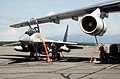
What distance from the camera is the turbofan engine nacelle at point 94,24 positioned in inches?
565

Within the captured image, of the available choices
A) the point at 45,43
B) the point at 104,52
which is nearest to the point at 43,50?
the point at 45,43

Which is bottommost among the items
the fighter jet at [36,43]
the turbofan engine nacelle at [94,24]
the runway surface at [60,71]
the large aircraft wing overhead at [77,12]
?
the runway surface at [60,71]

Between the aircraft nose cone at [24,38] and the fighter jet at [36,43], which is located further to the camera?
the fighter jet at [36,43]

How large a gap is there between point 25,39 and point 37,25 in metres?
Result: 2.63

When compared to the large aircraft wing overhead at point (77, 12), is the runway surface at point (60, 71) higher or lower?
lower

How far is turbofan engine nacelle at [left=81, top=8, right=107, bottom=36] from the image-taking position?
14359 millimetres

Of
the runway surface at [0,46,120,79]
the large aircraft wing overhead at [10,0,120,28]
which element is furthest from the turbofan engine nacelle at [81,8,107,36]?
the runway surface at [0,46,120,79]

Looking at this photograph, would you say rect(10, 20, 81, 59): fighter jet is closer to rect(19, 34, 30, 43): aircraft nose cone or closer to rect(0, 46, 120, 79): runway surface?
rect(19, 34, 30, 43): aircraft nose cone

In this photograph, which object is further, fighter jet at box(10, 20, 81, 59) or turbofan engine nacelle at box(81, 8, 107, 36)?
fighter jet at box(10, 20, 81, 59)

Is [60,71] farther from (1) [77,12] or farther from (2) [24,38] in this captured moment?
(2) [24,38]

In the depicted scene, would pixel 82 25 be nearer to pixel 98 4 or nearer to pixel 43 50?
pixel 98 4

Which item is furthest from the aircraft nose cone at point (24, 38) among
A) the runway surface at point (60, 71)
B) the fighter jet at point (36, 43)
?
the runway surface at point (60, 71)

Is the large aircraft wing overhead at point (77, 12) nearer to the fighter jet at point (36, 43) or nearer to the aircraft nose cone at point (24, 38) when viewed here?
the fighter jet at point (36, 43)

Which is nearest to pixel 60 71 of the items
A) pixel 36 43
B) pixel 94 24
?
pixel 94 24
